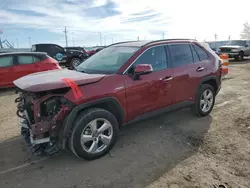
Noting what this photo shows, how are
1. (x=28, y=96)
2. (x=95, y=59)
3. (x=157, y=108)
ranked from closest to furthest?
(x=28, y=96) → (x=157, y=108) → (x=95, y=59)

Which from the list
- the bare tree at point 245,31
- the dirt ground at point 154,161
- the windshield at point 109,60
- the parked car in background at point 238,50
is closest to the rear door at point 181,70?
the dirt ground at point 154,161

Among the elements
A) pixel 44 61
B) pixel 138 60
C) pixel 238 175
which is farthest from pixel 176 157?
pixel 44 61

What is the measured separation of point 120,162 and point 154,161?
0.51 meters

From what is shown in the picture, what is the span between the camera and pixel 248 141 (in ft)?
11.8

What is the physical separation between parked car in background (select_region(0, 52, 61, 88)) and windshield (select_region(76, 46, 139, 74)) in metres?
5.26

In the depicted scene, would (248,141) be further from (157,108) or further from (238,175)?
(157,108)

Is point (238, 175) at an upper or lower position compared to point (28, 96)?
lower

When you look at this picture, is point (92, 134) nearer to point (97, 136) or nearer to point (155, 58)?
point (97, 136)

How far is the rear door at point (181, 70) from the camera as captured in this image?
3.99 meters

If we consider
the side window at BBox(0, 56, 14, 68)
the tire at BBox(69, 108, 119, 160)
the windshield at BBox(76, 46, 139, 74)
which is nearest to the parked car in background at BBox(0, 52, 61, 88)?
the side window at BBox(0, 56, 14, 68)

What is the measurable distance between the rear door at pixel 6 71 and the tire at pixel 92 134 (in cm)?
637

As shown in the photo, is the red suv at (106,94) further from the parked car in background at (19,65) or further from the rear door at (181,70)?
the parked car in background at (19,65)

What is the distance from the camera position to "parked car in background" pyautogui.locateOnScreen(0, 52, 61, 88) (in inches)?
316

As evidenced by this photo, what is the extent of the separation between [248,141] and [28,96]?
3.73m
